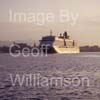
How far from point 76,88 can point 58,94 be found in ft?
6.77

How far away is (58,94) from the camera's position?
15.8 metres

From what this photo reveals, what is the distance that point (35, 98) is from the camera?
14.8 meters

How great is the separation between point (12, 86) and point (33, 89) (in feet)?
4.12

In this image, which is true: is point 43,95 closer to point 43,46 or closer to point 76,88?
point 76,88

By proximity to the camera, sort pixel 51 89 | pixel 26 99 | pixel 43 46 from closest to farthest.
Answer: pixel 26 99 < pixel 51 89 < pixel 43 46

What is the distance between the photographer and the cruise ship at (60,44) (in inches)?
3147

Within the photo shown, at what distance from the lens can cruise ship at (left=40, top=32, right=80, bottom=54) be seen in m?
79.9

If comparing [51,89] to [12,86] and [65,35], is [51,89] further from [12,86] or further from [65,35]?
[65,35]

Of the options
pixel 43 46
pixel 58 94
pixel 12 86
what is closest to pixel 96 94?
pixel 58 94

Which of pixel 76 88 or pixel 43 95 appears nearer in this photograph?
pixel 43 95

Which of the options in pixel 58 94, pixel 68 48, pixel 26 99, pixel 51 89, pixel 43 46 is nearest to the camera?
pixel 26 99

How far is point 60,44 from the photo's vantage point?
85.2m

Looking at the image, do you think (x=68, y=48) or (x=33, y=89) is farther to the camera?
(x=68, y=48)

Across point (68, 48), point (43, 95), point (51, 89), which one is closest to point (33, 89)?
point (51, 89)
